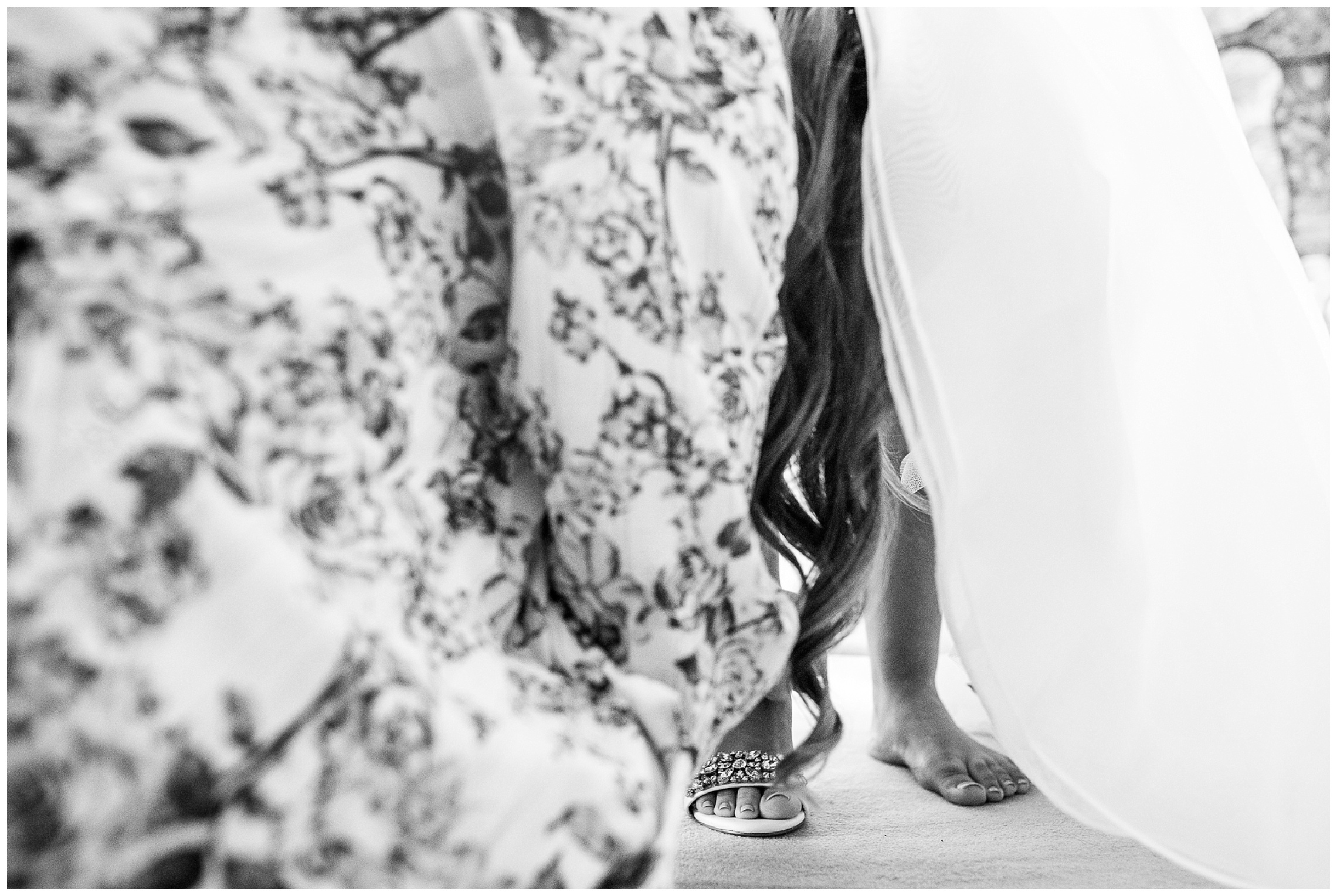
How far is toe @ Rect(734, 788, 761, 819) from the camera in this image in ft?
3.17

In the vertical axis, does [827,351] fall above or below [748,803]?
above

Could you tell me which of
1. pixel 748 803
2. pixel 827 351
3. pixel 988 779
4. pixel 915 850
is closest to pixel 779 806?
pixel 748 803

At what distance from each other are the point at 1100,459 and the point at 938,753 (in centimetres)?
54

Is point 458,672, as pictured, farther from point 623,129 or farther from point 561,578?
point 623,129

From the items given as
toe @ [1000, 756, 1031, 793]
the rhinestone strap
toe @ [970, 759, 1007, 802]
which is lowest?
toe @ [1000, 756, 1031, 793]

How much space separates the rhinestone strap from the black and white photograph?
72 millimetres

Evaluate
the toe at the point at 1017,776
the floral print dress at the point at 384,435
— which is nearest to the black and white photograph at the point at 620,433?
the floral print dress at the point at 384,435

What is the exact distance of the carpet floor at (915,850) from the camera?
0.84 meters

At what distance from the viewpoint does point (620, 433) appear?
48 centimetres

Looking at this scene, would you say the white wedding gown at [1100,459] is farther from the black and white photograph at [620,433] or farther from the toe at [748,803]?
the toe at [748,803]

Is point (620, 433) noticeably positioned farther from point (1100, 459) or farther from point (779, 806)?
point (779, 806)

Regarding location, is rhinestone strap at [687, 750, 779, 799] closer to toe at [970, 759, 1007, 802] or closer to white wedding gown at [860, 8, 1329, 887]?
Answer: toe at [970, 759, 1007, 802]

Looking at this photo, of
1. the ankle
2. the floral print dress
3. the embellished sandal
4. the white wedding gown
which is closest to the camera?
the floral print dress

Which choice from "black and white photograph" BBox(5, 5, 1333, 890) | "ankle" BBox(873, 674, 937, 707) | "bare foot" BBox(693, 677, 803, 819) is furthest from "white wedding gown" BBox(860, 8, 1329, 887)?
"ankle" BBox(873, 674, 937, 707)
